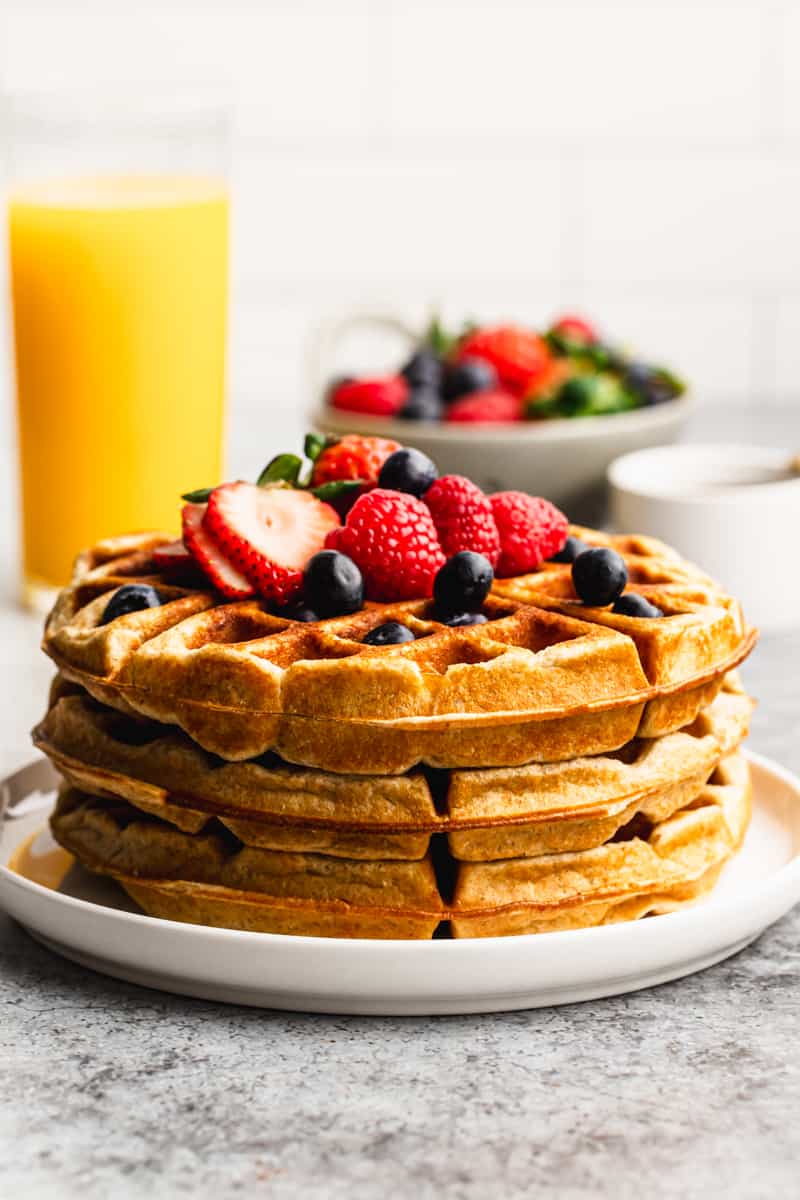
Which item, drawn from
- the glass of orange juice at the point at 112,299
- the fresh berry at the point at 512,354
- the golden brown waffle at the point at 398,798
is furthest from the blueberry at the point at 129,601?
the fresh berry at the point at 512,354

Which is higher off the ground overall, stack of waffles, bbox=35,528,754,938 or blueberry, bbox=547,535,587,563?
blueberry, bbox=547,535,587,563

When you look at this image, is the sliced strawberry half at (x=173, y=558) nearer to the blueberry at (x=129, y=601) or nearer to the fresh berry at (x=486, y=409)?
the blueberry at (x=129, y=601)

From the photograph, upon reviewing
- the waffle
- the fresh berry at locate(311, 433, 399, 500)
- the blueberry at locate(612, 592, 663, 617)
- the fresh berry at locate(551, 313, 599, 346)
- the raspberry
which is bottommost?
the waffle

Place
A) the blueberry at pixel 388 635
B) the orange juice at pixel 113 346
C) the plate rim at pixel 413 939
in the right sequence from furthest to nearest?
the orange juice at pixel 113 346 → the blueberry at pixel 388 635 → the plate rim at pixel 413 939

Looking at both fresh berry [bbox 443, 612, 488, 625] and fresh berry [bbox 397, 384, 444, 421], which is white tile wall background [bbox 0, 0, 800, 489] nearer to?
fresh berry [bbox 397, 384, 444, 421]

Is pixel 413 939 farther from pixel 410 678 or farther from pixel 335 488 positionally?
pixel 335 488

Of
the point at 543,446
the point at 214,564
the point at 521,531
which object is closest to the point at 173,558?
the point at 214,564

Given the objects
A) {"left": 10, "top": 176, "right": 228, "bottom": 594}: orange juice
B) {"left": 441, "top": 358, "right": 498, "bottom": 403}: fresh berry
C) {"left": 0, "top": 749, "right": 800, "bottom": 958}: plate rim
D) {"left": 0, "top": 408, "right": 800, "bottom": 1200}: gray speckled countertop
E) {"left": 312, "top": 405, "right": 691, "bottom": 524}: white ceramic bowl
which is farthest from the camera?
{"left": 441, "top": 358, "right": 498, "bottom": 403}: fresh berry

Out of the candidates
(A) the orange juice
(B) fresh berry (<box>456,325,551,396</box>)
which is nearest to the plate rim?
(A) the orange juice
